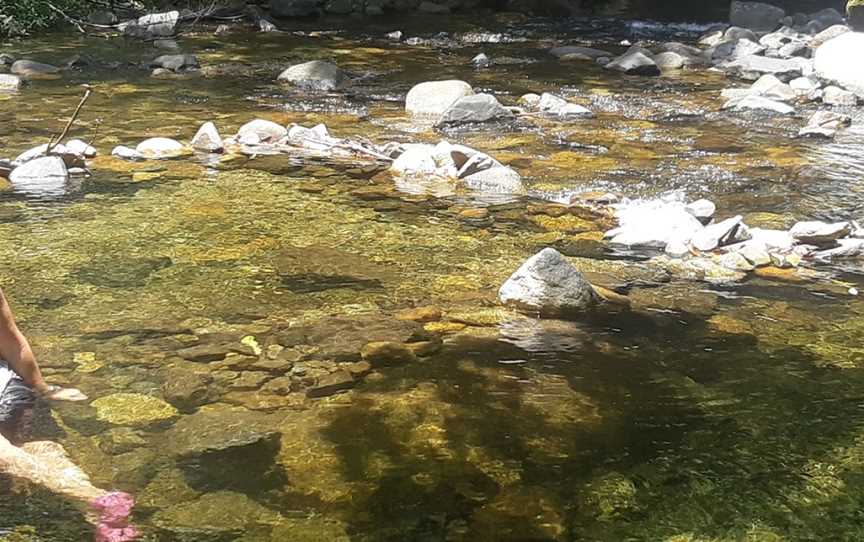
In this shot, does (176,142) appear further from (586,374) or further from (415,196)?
(586,374)

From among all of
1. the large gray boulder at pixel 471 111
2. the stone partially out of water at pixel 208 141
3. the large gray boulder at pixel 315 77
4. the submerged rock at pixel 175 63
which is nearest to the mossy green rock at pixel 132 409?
the stone partially out of water at pixel 208 141

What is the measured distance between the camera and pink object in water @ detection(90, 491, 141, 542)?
7.96 feet

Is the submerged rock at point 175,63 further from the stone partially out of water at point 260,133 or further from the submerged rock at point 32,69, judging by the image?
the stone partially out of water at point 260,133

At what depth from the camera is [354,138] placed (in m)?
7.44

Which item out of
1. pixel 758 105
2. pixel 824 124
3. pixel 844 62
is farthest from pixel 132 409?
pixel 844 62

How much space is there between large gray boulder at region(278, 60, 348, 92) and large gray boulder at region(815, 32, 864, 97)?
561cm

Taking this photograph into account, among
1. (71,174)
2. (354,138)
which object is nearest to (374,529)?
(71,174)

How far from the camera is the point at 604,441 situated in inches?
118

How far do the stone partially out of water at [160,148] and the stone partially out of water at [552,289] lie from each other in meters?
3.91

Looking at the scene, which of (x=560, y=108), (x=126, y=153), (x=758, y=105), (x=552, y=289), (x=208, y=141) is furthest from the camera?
(x=758, y=105)

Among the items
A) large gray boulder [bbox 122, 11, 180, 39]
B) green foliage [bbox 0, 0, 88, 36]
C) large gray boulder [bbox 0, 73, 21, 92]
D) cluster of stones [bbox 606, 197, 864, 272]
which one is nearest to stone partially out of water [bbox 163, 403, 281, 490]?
cluster of stones [bbox 606, 197, 864, 272]

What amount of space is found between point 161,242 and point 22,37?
33.9ft

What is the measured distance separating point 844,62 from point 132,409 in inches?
373

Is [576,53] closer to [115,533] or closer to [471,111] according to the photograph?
[471,111]
